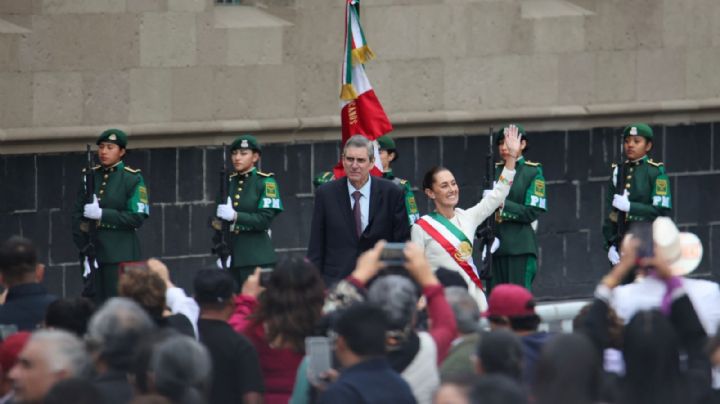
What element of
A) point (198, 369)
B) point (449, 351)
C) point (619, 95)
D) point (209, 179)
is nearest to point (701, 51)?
→ point (619, 95)

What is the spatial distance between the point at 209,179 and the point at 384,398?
962cm

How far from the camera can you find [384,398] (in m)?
7.34

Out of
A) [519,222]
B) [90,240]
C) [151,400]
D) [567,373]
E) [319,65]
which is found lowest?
[151,400]

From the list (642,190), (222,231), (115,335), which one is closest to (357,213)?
(222,231)

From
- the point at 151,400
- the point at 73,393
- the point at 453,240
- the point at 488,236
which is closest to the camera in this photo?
the point at 73,393

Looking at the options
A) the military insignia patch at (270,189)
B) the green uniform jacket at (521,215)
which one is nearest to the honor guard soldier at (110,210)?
the military insignia patch at (270,189)

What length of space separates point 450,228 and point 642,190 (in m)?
3.47

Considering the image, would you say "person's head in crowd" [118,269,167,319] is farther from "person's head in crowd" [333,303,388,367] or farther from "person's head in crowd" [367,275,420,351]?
"person's head in crowd" [333,303,388,367]

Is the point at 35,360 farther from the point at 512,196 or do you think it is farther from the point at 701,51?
the point at 701,51

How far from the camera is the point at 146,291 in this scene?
29.3 ft

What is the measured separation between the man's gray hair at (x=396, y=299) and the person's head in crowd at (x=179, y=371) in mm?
916

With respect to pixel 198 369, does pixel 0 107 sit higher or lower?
higher

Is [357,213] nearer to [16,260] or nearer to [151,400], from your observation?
[16,260]

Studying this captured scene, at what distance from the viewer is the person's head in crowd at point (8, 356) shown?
8.09 meters
